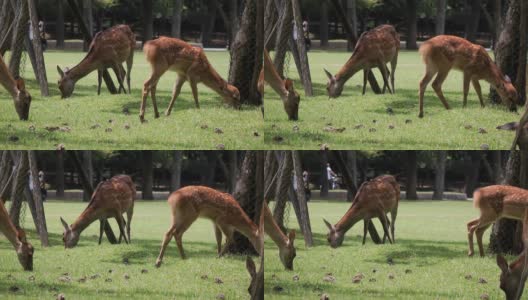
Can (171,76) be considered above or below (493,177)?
above

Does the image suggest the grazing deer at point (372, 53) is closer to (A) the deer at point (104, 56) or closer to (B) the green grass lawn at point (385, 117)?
(B) the green grass lawn at point (385, 117)

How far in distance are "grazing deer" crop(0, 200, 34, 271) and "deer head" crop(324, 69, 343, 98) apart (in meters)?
3.12

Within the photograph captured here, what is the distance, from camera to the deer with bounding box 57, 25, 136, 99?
9367 mm

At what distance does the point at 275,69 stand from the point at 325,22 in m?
0.61

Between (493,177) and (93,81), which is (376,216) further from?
(93,81)

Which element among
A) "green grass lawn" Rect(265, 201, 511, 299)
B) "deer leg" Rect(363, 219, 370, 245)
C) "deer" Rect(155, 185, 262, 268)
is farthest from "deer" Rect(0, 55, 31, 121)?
"deer leg" Rect(363, 219, 370, 245)

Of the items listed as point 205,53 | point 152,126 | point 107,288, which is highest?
point 205,53

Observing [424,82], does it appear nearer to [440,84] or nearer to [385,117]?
[440,84]

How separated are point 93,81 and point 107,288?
1.92 m

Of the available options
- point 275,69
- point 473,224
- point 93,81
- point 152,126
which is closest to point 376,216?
point 473,224

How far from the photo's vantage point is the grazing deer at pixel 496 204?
910cm

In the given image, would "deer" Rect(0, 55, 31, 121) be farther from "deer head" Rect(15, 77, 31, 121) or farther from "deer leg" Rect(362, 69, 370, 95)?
"deer leg" Rect(362, 69, 370, 95)

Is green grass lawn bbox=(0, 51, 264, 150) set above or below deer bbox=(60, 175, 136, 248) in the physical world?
above

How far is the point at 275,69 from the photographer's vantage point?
913 cm
